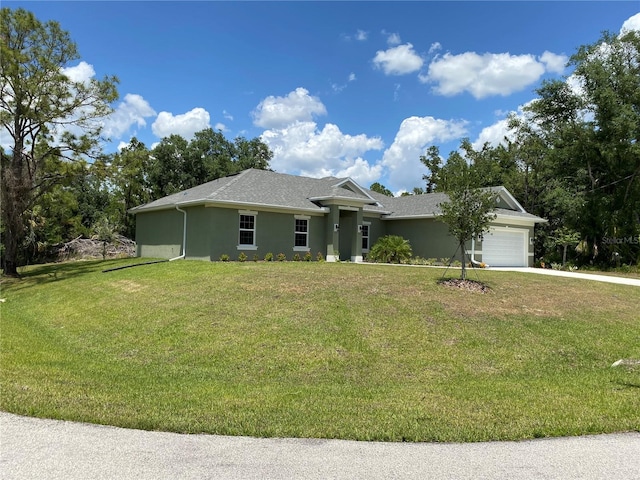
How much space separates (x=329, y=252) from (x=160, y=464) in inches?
785

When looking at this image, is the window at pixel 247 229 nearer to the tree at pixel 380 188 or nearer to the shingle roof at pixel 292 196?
the shingle roof at pixel 292 196

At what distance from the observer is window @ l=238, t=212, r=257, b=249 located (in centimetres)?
2162

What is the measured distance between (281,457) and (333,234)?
1962cm

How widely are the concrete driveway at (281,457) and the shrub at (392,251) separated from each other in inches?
761

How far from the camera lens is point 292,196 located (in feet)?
79.3

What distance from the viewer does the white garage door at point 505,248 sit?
25219mm

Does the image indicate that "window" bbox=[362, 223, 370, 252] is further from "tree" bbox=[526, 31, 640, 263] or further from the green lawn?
"tree" bbox=[526, 31, 640, 263]

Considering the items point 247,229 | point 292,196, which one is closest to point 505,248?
point 292,196

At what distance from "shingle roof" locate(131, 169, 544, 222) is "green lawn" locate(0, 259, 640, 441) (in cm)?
543

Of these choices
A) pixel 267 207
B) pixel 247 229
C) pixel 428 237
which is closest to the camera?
pixel 247 229

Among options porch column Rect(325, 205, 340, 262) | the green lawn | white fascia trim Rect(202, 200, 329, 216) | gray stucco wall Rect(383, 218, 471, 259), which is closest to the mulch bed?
the green lawn

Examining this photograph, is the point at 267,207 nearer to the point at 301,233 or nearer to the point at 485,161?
the point at 301,233

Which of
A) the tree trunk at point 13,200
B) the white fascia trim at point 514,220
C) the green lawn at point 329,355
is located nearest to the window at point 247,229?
the green lawn at point 329,355

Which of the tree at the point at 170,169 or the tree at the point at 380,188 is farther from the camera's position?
the tree at the point at 380,188
